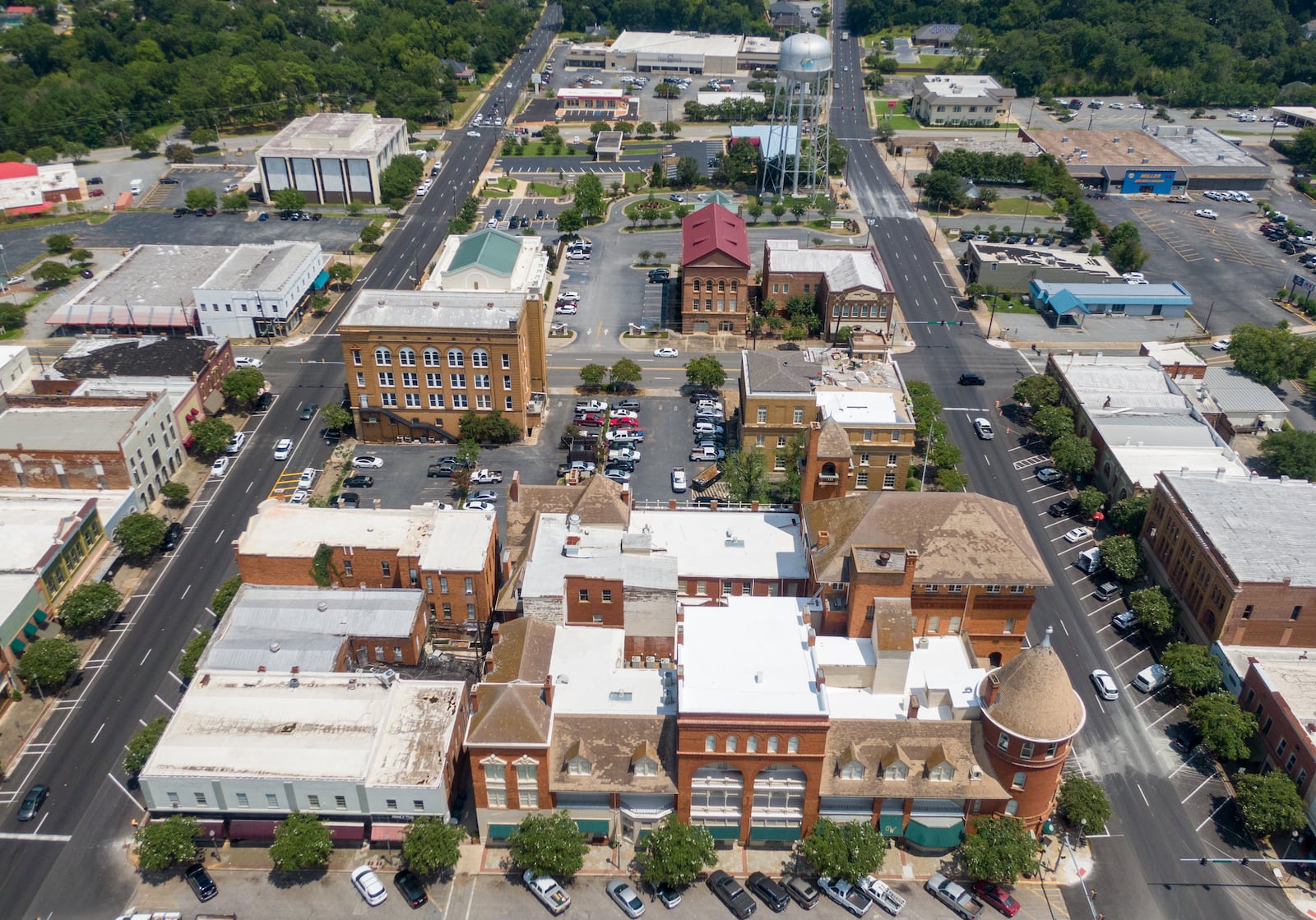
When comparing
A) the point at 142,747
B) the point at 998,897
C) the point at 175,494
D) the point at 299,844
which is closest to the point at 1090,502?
the point at 998,897

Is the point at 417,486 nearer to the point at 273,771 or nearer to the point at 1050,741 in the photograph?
the point at 273,771

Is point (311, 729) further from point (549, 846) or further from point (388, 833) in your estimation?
point (549, 846)

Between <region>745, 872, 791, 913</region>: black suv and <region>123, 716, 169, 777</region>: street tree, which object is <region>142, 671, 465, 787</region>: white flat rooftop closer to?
<region>123, 716, 169, 777</region>: street tree

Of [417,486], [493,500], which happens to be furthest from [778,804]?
[417,486]

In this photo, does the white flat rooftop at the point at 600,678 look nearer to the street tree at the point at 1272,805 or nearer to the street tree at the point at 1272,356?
the street tree at the point at 1272,805

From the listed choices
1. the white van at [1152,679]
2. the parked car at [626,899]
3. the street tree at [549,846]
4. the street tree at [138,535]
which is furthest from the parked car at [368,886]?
the white van at [1152,679]

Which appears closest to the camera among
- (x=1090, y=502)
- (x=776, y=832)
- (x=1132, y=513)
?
(x=776, y=832)
